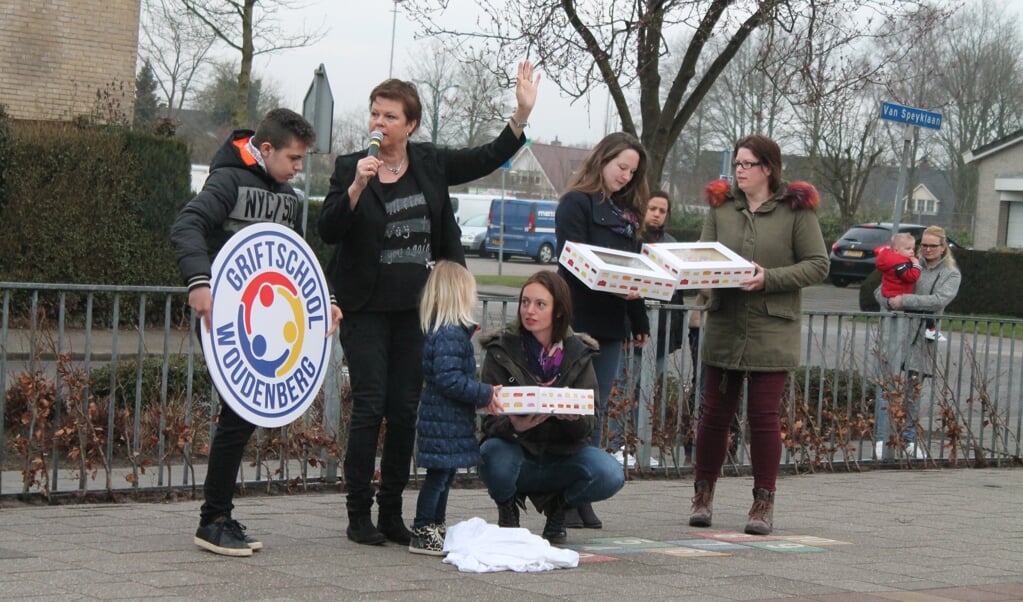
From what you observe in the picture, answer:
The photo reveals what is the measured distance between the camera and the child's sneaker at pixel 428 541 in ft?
18.4

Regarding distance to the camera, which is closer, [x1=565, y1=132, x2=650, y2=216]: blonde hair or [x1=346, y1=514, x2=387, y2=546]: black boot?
[x1=346, y1=514, x2=387, y2=546]: black boot

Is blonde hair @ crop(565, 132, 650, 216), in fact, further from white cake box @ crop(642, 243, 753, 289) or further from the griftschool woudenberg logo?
the griftschool woudenberg logo

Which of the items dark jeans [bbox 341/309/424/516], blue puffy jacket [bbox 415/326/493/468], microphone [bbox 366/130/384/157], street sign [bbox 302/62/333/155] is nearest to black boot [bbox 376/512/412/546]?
dark jeans [bbox 341/309/424/516]

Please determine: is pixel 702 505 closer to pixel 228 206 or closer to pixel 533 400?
pixel 533 400

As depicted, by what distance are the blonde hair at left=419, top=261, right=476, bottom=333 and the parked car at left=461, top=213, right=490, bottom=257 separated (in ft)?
135

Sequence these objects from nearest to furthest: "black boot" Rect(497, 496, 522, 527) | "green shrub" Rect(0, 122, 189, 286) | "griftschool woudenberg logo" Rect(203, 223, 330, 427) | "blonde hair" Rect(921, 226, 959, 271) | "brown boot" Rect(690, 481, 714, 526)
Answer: "griftschool woudenberg logo" Rect(203, 223, 330, 427) → "black boot" Rect(497, 496, 522, 527) → "brown boot" Rect(690, 481, 714, 526) → "blonde hair" Rect(921, 226, 959, 271) → "green shrub" Rect(0, 122, 189, 286)

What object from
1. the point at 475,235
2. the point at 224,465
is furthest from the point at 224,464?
the point at 475,235

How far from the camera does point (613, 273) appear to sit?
20.3 ft

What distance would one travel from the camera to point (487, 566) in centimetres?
538

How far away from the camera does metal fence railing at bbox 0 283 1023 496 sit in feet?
22.2

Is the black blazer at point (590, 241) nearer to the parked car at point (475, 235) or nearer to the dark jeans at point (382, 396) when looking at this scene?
the dark jeans at point (382, 396)

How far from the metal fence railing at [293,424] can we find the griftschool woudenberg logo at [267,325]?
1075 millimetres

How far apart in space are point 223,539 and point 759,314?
286 cm

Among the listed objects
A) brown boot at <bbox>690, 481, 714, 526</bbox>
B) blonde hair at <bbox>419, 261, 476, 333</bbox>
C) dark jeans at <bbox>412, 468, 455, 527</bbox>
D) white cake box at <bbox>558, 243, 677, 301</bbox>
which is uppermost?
white cake box at <bbox>558, 243, 677, 301</bbox>
